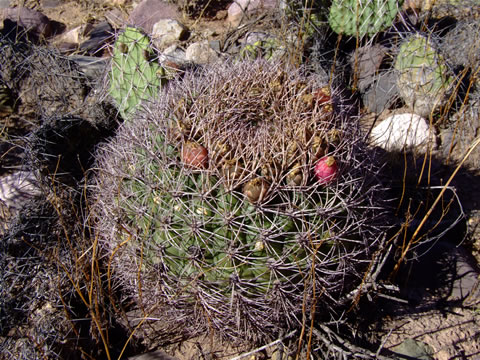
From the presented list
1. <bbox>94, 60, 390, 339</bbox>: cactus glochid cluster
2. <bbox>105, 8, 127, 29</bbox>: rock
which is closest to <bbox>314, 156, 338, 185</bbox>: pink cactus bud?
<bbox>94, 60, 390, 339</bbox>: cactus glochid cluster

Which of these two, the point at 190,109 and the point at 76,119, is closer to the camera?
the point at 190,109

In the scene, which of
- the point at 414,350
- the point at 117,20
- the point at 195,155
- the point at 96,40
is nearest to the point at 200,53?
the point at 117,20

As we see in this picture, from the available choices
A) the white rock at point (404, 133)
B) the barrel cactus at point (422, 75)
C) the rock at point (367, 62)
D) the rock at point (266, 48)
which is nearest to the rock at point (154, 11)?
the rock at point (266, 48)

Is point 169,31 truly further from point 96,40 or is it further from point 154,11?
point 96,40

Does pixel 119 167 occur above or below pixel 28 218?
above

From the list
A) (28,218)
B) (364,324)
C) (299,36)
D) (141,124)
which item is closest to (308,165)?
(141,124)

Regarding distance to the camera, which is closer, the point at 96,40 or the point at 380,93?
the point at 380,93

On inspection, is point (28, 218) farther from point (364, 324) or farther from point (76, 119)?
point (364, 324)

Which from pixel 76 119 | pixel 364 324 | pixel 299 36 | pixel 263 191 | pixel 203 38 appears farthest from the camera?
pixel 203 38
